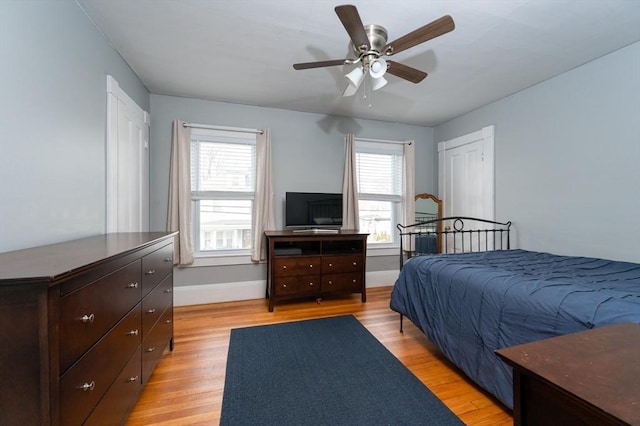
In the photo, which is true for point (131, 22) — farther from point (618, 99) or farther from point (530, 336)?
point (618, 99)

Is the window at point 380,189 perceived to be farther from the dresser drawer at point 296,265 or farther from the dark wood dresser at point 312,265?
the dresser drawer at point 296,265

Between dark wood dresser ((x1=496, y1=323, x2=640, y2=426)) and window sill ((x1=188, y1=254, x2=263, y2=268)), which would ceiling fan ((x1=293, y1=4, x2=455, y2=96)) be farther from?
window sill ((x1=188, y1=254, x2=263, y2=268))

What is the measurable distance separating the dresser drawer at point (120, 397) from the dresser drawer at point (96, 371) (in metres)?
0.04

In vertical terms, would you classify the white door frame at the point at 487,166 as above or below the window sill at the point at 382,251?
above

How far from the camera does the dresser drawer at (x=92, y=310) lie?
3.01ft

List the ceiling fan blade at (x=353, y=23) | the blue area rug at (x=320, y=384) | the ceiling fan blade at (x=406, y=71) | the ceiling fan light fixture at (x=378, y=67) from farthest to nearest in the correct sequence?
1. the ceiling fan blade at (x=406, y=71)
2. the ceiling fan light fixture at (x=378, y=67)
3. the blue area rug at (x=320, y=384)
4. the ceiling fan blade at (x=353, y=23)

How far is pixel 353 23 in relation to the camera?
5.29ft

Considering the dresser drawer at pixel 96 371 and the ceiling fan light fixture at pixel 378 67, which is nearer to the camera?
the dresser drawer at pixel 96 371

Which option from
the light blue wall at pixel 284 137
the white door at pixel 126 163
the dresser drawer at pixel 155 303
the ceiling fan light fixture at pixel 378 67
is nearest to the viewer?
the dresser drawer at pixel 155 303

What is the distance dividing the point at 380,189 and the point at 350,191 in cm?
58

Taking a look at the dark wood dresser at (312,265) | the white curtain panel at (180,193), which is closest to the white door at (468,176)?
the dark wood dresser at (312,265)

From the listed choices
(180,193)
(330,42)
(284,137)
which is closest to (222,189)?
(180,193)

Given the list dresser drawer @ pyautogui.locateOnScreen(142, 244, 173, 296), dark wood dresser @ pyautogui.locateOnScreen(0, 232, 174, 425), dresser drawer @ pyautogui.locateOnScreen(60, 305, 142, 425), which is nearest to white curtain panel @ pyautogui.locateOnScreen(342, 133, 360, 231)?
dresser drawer @ pyautogui.locateOnScreen(142, 244, 173, 296)

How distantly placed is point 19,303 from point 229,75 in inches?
105
